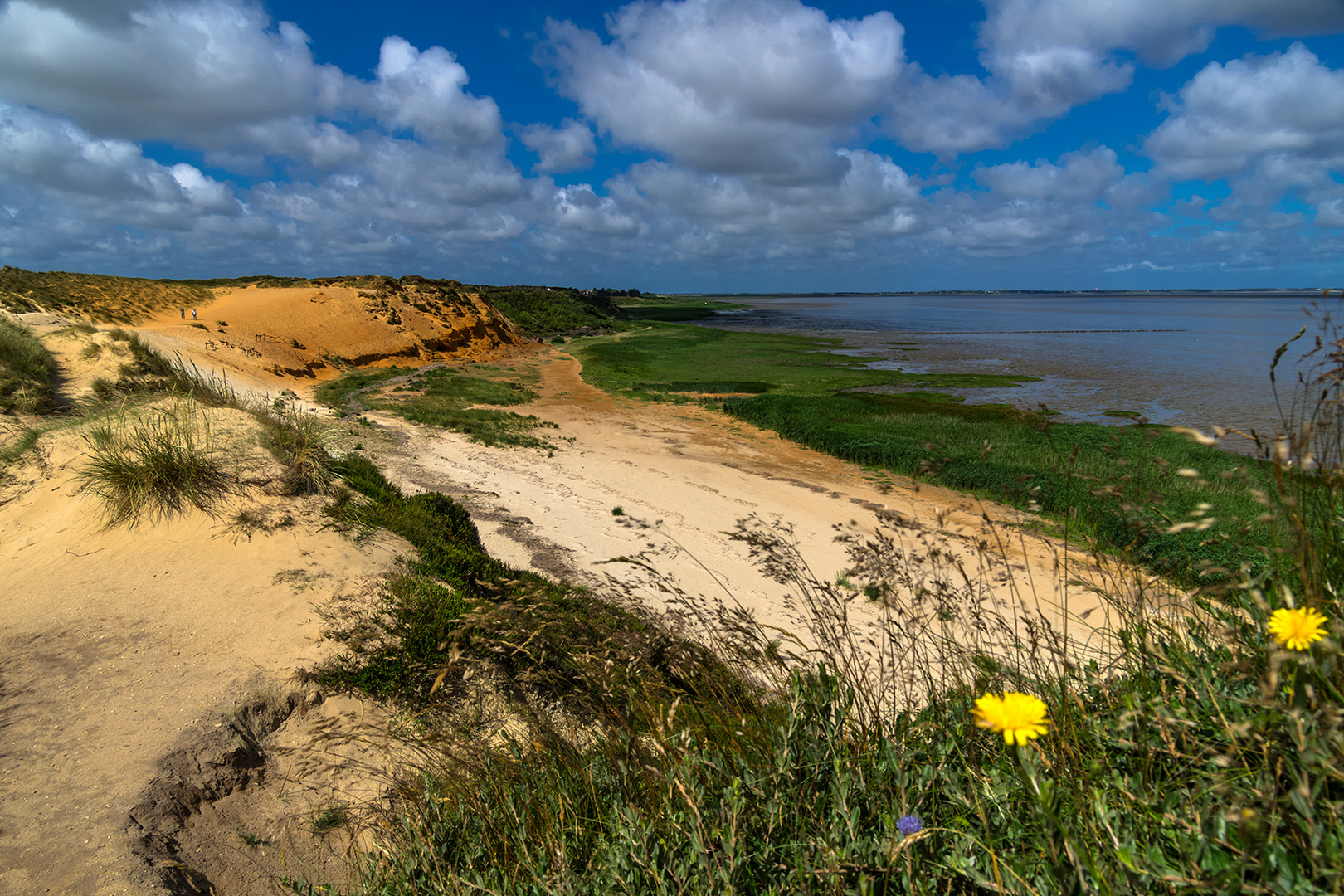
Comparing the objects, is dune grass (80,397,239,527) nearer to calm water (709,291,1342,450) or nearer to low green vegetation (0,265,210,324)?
calm water (709,291,1342,450)

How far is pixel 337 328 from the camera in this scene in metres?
33.5

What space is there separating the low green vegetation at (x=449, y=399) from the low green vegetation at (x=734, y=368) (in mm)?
6636

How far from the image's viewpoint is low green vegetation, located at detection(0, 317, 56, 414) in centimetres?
930

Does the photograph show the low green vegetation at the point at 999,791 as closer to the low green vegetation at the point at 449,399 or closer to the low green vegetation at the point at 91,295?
the low green vegetation at the point at 449,399

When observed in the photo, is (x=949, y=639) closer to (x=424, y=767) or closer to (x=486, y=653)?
(x=424, y=767)

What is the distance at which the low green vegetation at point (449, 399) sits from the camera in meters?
19.4

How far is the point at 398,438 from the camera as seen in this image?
55.1 feet

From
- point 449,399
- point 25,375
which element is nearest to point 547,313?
point 449,399

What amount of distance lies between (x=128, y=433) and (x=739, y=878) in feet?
28.0

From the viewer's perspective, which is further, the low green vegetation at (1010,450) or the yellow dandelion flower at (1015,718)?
the low green vegetation at (1010,450)

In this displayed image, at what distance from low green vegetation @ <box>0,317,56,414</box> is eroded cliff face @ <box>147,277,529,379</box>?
1317 centimetres

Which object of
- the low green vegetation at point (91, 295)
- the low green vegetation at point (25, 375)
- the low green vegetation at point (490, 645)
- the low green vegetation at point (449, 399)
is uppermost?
the low green vegetation at point (91, 295)

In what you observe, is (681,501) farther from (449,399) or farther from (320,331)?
(320,331)

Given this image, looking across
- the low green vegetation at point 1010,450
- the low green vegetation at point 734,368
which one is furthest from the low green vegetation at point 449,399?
the low green vegetation at point 1010,450
